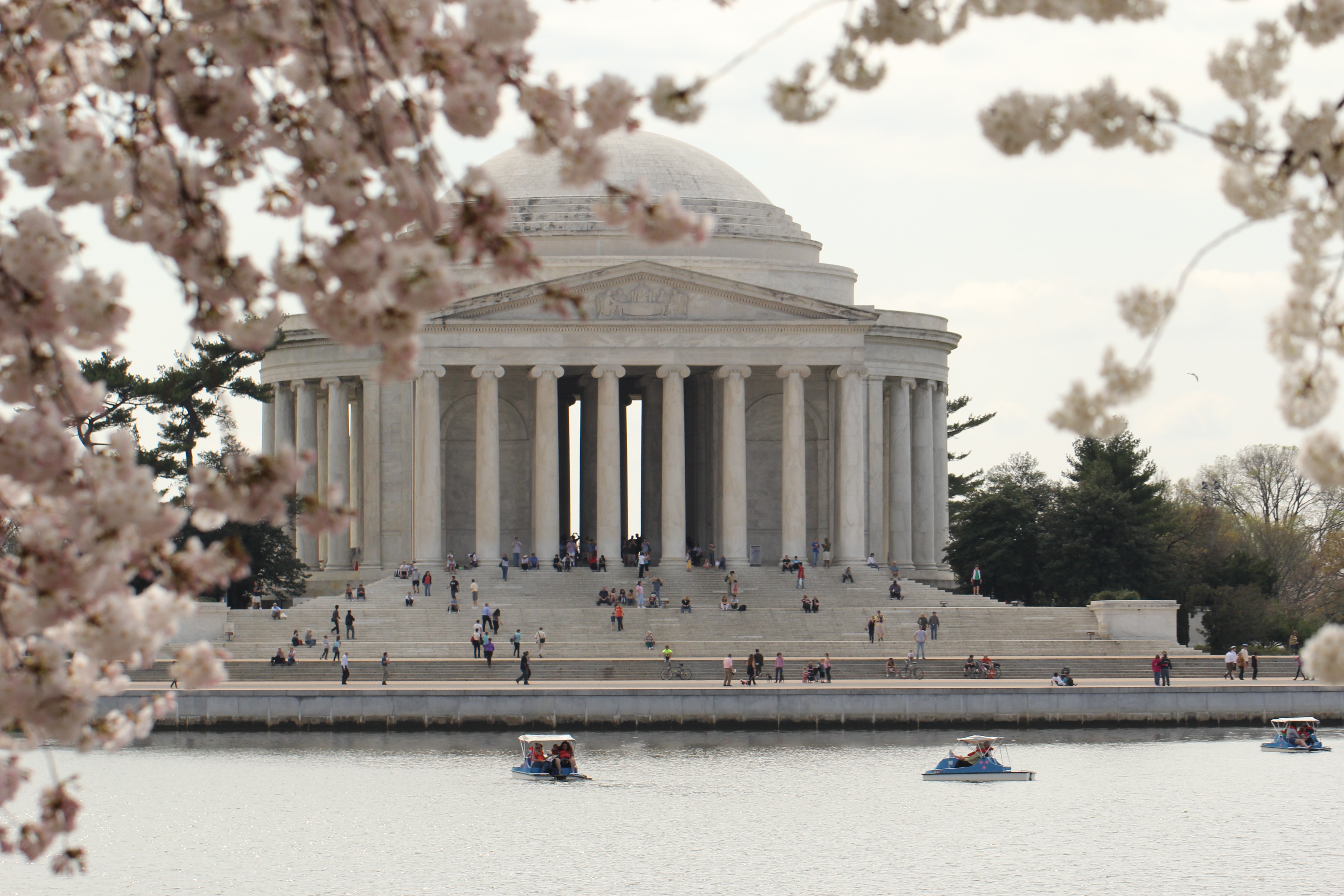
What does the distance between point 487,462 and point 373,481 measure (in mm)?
11210

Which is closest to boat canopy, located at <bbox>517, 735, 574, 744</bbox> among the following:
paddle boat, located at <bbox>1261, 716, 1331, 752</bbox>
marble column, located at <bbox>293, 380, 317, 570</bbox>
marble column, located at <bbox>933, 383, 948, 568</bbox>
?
paddle boat, located at <bbox>1261, 716, 1331, 752</bbox>

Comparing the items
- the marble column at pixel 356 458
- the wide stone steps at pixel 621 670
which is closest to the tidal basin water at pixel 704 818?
the wide stone steps at pixel 621 670

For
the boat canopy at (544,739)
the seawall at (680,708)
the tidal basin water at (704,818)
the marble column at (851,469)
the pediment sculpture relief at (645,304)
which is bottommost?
the tidal basin water at (704,818)

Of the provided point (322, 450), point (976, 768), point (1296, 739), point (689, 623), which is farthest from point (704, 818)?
point (322, 450)

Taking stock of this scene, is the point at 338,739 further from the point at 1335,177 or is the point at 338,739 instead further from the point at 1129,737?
the point at 1335,177

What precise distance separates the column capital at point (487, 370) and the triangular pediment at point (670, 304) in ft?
7.42

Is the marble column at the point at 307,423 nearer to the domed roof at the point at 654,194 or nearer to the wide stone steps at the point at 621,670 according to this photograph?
the domed roof at the point at 654,194

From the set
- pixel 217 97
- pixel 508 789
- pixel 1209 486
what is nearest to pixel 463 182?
pixel 217 97

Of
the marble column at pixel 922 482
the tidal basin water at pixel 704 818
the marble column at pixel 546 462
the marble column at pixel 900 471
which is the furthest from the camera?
the marble column at pixel 922 482

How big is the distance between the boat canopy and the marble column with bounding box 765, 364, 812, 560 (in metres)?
42.3

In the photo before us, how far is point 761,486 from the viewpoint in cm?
11462

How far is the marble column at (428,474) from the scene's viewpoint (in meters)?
105

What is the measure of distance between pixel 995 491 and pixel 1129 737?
47970mm

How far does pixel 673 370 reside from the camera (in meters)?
105
